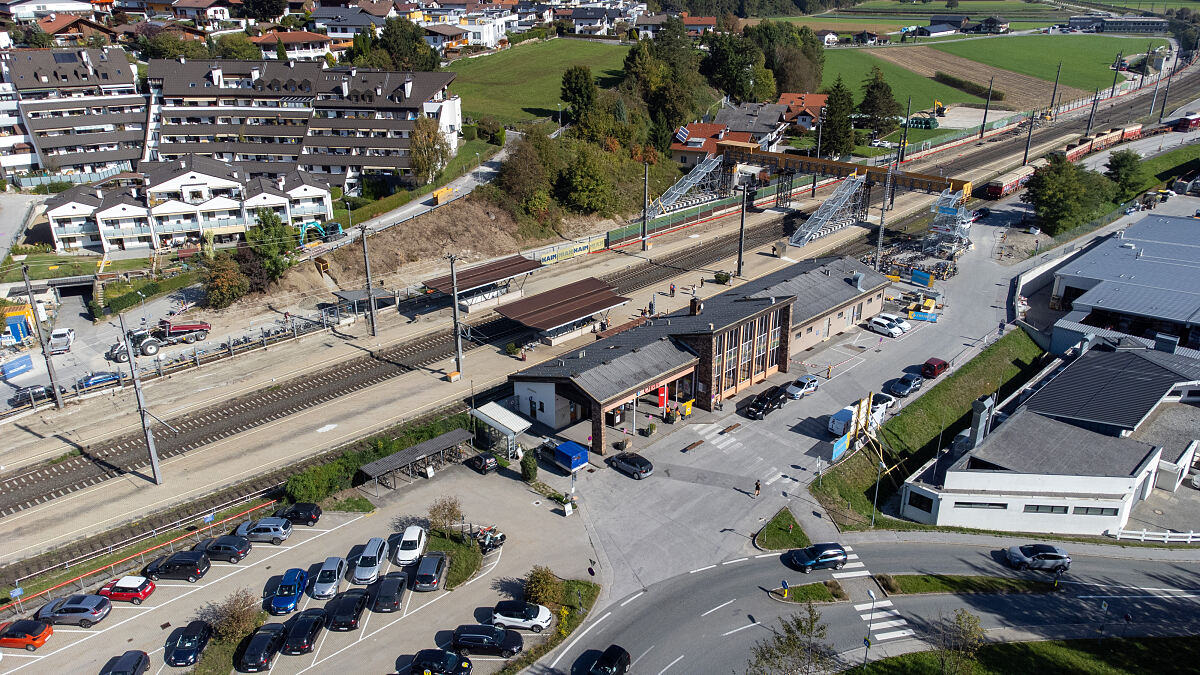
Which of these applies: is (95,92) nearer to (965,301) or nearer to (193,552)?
(193,552)

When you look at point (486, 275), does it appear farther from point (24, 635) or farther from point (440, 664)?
point (24, 635)

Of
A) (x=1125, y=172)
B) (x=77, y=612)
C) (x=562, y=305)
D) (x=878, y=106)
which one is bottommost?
(x=77, y=612)

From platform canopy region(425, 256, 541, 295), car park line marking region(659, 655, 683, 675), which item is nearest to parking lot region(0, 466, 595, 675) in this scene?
car park line marking region(659, 655, 683, 675)

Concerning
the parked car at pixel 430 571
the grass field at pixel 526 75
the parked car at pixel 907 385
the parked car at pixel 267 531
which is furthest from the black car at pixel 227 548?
the grass field at pixel 526 75

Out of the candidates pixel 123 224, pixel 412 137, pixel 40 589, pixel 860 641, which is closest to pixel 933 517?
pixel 860 641

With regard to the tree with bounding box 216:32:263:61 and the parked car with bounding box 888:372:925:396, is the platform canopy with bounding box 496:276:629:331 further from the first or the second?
the tree with bounding box 216:32:263:61

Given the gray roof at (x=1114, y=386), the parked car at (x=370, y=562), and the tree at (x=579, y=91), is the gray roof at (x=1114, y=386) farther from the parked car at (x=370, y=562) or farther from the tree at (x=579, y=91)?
the tree at (x=579, y=91)

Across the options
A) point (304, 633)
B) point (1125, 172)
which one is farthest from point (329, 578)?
point (1125, 172)
